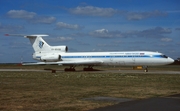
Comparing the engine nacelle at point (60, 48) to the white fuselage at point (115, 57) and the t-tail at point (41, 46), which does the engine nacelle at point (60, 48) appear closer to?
the t-tail at point (41, 46)

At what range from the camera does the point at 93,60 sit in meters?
49.2

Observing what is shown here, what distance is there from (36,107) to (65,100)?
215 cm

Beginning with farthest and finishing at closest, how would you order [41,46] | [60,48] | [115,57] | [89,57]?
1. [60,48]
2. [41,46]
3. [89,57]
4. [115,57]

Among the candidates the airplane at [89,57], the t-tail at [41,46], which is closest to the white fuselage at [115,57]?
the airplane at [89,57]

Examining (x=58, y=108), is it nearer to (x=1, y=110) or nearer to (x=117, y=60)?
(x=1, y=110)

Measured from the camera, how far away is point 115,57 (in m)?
46.9

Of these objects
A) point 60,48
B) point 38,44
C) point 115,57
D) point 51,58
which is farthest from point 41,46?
point 115,57

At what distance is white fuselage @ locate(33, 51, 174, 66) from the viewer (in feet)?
147

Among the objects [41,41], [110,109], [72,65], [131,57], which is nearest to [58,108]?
[110,109]

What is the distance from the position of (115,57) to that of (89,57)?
502cm

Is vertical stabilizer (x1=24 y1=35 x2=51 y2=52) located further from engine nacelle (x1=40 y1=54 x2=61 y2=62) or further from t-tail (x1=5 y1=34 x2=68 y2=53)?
engine nacelle (x1=40 y1=54 x2=61 y2=62)

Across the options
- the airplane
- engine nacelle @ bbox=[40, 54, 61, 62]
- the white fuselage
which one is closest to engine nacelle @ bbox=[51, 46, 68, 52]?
the airplane

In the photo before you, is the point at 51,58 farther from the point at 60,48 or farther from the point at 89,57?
the point at 89,57

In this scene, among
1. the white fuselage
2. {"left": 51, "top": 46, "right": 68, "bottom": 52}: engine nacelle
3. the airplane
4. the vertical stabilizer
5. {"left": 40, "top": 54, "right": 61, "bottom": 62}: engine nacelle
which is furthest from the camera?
{"left": 51, "top": 46, "right": 68, "bottom": 52}: engine nacelle
